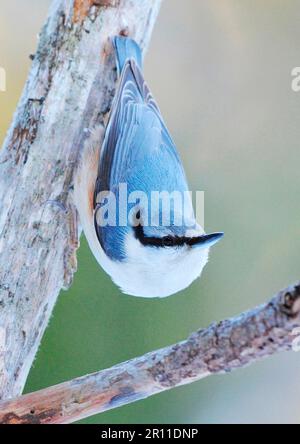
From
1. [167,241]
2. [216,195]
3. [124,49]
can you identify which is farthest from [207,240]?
[216,195]

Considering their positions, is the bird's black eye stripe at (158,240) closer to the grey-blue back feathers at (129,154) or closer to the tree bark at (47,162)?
the grey-blue back feathers at (129,154)

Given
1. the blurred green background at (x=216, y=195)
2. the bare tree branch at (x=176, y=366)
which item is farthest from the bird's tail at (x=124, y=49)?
the bare tree branch at (x=176, y=366)

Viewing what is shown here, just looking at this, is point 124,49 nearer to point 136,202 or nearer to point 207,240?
point 136,202

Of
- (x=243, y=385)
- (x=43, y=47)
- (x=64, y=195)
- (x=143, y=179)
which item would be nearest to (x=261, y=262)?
(x=243, y=385)

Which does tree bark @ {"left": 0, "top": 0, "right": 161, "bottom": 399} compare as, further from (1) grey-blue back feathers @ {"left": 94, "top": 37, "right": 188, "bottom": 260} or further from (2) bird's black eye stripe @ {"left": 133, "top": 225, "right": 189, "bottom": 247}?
(2) bird's black eye stripe @ {"left": 133, "top": 225, "right": 189, "bottom": 247}

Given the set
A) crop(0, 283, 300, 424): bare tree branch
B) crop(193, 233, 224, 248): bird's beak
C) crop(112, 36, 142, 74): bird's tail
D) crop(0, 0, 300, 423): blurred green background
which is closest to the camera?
crop(0, 283, 300, 424): bare tree branch

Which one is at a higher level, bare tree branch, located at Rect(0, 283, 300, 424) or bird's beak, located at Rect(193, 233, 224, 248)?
bird's beak, located at Rect(193, 233, 224, 248)

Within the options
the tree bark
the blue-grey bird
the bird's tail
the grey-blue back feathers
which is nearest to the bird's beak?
the blue-grey bird
